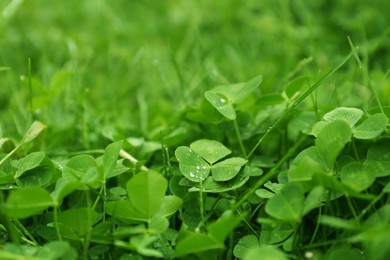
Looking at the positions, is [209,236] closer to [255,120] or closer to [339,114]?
[339,114]

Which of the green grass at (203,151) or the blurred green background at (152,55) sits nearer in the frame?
the green grass at (203,151)

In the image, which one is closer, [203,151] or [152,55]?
[203,151]

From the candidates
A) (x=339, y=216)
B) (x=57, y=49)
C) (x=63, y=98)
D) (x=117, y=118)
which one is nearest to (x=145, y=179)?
(x=339, y=216)

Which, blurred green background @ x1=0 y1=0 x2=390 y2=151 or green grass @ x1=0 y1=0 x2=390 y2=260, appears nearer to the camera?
green grass @ x1=0 y1=0 x2=390 y2=260
